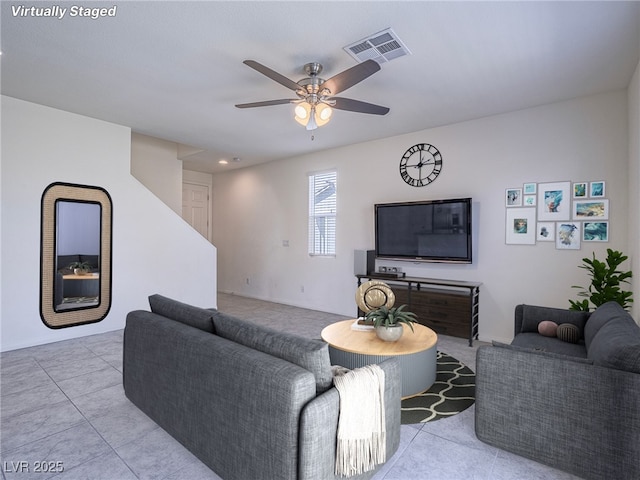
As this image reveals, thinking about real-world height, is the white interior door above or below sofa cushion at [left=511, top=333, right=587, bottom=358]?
above

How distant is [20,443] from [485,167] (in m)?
4.93

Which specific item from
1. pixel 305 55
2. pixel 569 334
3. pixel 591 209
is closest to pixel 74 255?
pixel 305 55

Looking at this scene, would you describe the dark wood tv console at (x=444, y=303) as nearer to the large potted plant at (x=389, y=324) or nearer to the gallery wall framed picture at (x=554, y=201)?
the gallery wall framed picture at (x=554, y=201)

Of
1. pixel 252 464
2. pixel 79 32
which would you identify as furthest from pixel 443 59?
pixel 252 464

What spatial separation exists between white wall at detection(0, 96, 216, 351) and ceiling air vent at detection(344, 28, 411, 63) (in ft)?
11.7

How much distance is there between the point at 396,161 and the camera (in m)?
4.91

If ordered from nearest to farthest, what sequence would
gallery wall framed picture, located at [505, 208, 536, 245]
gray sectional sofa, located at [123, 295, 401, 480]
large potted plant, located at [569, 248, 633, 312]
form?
gray sectional sofa, located at [123, 295, 401, 480] → large potted plant, located at [569, 248, 633, 312] → gallery wall framed picture, located at [505, 208, 536, 245]

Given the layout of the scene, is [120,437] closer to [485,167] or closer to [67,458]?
[67,458]

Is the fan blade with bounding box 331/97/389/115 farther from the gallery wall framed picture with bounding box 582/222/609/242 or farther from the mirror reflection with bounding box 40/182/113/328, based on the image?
the mirror reflection with bounding box 40/182/113/328

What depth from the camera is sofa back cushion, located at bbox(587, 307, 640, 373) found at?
162cm

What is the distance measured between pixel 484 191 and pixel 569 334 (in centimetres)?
201

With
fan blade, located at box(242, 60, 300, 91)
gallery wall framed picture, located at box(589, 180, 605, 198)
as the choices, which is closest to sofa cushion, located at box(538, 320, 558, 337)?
gallery wall framed picture, located at box(589, 180, 605, 198)

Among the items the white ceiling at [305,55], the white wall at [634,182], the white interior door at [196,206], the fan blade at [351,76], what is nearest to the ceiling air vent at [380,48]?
the white ceiling at [305,55]

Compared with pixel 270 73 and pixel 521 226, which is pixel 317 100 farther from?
pixel 521 226
